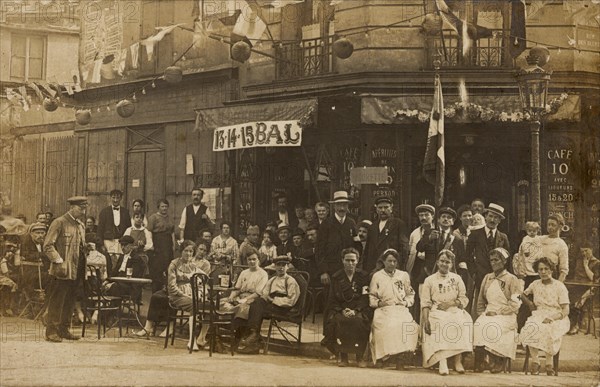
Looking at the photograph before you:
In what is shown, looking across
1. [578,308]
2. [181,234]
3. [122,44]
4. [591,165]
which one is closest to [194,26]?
[122,44]

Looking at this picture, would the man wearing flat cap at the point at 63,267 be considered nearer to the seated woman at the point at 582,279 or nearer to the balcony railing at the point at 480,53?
the balcony railing at the point at 480,53

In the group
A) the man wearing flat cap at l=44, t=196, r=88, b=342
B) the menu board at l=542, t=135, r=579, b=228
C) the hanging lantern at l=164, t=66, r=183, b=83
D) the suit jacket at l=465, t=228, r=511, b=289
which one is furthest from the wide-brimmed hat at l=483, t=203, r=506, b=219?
the man wearing flat cap at l=44, t=196, r=88, b=342

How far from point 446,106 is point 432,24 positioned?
1108 millimetres

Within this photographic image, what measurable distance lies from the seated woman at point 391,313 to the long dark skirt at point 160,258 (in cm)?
274

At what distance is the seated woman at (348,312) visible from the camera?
22.0ft

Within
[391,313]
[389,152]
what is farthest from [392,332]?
[389,152]

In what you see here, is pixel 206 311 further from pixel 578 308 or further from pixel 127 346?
pixel 578 308

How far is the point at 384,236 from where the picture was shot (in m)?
7.66

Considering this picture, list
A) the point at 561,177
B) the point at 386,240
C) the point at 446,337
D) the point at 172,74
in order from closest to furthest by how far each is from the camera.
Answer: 1. the point at 446,337
2. the point at 386,240
3. the point at 561,177
4. the point at 172,74

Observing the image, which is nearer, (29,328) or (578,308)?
(578,308)

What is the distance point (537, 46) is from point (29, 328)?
6.98 m

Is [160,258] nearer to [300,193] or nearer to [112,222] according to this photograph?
[112,222]

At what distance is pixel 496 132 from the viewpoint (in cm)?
Answer: 834

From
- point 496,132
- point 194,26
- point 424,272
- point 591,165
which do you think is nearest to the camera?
point 424,272
